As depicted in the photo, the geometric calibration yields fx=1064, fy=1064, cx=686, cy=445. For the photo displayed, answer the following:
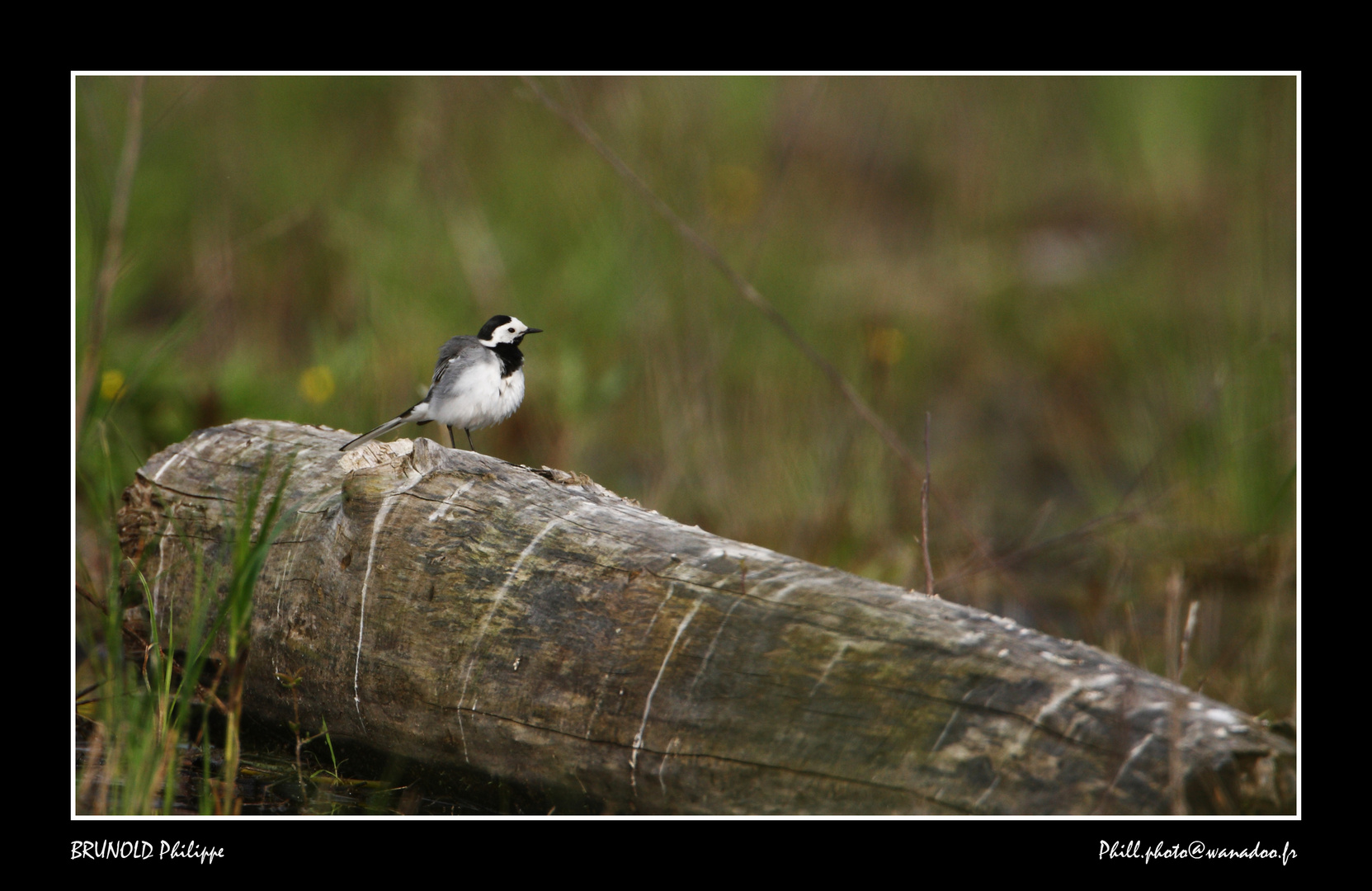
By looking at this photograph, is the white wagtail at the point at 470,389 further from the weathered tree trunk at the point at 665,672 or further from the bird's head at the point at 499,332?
the weathered tree trunk at the point at 665,672

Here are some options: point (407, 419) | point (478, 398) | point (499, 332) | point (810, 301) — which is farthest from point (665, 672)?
point (810, 301)

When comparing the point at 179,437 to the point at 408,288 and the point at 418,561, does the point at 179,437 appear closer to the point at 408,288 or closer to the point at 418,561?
the point at 408,288

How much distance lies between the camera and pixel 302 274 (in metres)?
8.27

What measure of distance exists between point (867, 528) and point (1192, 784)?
3.68 m

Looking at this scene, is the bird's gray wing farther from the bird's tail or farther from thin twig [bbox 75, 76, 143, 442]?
thin twig [bbox 75, 76, 143, 442]

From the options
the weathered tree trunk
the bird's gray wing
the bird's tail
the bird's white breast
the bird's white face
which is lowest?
the weathered tree trunk

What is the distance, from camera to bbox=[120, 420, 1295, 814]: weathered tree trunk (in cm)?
220

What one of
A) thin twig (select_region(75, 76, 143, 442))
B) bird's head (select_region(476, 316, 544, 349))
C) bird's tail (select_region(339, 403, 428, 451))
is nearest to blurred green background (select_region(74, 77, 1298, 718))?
thin twig (select_region(75, 76, 143, 442))

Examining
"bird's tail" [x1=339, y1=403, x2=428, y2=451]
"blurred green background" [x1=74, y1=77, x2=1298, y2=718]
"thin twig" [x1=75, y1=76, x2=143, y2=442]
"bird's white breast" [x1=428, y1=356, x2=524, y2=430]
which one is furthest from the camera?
"blurred green background" [x1=74, y1=77, x2=1298, y2=718]

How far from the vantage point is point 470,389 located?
4.00 meters


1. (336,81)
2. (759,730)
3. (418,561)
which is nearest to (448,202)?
(336,81)

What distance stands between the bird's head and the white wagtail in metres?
0.06

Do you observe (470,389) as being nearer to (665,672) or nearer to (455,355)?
(455,355)

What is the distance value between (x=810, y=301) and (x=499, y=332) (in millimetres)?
3391
